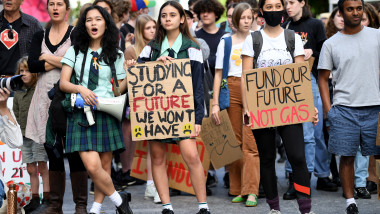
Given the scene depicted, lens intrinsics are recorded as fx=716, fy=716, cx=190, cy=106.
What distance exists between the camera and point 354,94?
6.65m

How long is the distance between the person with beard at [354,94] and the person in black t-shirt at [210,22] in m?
2.27

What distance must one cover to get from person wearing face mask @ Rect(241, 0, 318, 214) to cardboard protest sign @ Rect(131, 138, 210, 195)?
1.80 metres

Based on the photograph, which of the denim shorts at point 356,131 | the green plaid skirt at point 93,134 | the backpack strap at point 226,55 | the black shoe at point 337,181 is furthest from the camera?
the black shoe at point 337,181

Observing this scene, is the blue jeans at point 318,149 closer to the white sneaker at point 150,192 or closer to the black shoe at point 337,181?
the black shoe at point 337,181

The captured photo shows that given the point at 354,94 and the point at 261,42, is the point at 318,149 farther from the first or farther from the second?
the point at 261,42

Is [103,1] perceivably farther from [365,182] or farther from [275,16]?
[365,182]

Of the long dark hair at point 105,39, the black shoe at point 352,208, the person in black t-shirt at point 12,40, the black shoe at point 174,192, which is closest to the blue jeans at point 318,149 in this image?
the black shoe at point 174,192

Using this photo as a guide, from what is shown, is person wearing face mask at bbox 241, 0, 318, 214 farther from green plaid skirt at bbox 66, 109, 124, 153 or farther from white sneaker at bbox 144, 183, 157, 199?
white sneaker at bbox 144, 183, 157, 199

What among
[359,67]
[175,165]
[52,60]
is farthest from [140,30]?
[359,67]

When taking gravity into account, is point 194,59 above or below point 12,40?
below

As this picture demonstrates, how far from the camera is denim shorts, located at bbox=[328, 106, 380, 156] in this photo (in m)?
6.62

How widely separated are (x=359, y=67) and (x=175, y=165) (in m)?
2.63

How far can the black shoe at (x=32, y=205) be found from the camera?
728 centimetres

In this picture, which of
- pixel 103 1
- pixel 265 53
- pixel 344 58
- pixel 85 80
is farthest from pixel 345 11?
pixel 103 1
